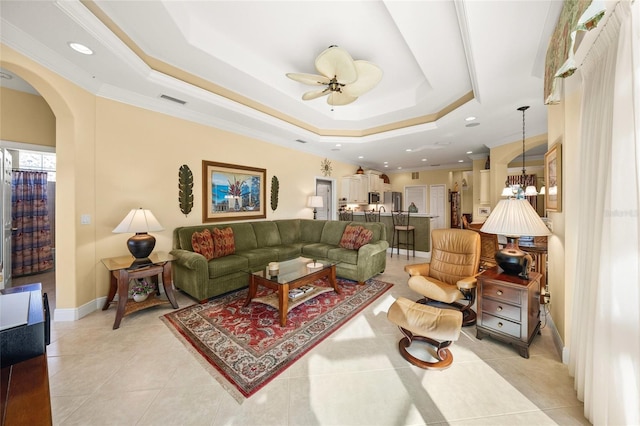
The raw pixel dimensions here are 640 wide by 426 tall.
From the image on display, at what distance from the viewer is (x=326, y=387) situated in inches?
65.9

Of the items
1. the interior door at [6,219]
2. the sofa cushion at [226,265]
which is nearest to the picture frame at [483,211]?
the sofa cushion at [226,265]

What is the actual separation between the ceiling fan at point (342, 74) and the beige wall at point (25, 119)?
3.46 m

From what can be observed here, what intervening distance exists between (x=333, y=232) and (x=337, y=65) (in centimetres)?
307

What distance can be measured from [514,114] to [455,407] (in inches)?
163

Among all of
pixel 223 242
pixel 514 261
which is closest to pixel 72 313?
pixel 223 242

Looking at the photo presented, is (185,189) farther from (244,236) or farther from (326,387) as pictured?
(326,387)

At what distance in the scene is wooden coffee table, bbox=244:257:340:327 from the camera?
2.47 m

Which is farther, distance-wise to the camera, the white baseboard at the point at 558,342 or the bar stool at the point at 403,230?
the bar stool at the point at 403,230

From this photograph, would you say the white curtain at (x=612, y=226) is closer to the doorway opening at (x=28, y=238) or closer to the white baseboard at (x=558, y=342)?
the white baseboard at (x=558, y=342)

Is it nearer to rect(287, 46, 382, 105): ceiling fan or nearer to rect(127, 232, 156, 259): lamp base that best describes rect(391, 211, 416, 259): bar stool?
rect(287, 46, 382, 105): ceiling fan

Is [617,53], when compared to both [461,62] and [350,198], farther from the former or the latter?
[350,198]

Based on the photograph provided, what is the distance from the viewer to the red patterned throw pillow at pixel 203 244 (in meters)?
3.30

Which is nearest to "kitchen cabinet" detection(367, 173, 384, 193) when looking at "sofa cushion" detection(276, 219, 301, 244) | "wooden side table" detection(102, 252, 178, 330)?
"sofa cushion" detection(276, 219, 301, 244)

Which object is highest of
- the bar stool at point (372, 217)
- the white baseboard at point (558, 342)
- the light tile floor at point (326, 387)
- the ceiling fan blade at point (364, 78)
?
the ceiling fan blade at point (364, 78)
